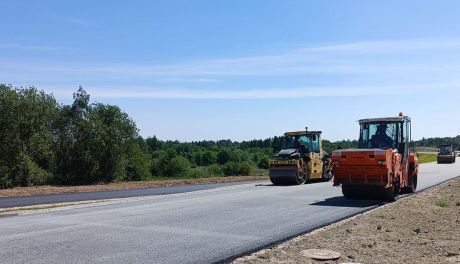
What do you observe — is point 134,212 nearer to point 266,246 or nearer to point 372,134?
point 266,246

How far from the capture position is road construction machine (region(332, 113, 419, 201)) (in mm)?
16125

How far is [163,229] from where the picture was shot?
35.5 feet

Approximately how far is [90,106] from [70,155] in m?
4.04

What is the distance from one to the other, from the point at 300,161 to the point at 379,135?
7.03m

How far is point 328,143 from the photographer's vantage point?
29.5 meters

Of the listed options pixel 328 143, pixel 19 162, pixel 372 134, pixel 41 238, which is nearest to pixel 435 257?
pixel 41 238

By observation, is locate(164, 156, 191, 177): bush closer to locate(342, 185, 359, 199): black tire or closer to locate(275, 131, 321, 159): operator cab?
locate(275, 131, 321, 159): operator cab

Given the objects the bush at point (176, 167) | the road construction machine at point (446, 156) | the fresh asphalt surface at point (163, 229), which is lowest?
the bush at point (176, 167)

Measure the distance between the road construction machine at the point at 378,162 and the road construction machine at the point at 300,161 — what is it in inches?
245

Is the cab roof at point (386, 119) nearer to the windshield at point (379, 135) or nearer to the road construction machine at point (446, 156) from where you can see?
the windshield at point (379, 135)

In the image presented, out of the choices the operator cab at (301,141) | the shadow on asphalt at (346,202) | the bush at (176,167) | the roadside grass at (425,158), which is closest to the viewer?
the shadow on asphalt at (346,202)

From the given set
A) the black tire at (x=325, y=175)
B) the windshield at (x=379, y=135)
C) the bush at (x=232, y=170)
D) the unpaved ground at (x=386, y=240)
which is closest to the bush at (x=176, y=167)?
the bush at (x=232, y=170)

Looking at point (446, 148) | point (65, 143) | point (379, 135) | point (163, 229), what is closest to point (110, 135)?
point (65, 143)

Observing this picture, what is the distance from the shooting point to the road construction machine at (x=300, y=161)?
80.8ft
